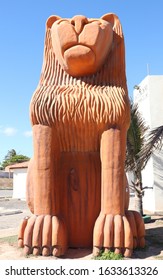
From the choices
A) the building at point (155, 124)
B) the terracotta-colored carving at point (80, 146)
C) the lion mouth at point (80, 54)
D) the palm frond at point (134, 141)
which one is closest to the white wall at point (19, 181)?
the building at point (155, 124)

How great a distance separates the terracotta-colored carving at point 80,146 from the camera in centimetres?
463

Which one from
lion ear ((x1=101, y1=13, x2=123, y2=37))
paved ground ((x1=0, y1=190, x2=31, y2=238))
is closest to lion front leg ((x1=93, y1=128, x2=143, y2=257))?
lion ear ((x1=101, y1=13, x2=123, y2=37))

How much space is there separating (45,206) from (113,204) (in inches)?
41.0

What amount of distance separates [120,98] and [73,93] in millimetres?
757

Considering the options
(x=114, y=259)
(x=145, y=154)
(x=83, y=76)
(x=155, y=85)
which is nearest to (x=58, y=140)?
(x=83, y=76)

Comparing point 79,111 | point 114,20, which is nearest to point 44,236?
point 79,111

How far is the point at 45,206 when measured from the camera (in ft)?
15.6

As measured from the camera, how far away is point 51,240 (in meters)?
4.58

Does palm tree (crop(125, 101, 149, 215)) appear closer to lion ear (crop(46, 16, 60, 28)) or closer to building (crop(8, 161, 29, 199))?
lion ear (crop(46, 16, 60, 28))

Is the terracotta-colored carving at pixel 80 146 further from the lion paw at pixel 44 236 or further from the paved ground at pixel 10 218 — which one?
the paved ground at pixel 10 218

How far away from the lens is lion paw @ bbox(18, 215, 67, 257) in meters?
4.55

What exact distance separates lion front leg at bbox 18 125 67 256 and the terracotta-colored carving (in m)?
0.01
